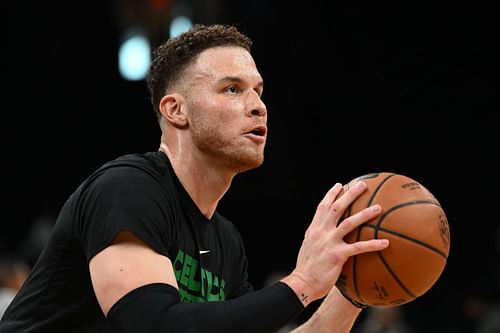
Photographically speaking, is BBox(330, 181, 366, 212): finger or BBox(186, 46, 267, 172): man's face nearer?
BBox(330, 181, 366, 212): finger

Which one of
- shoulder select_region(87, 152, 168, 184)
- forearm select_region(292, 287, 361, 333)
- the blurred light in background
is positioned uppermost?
the blurred light in background

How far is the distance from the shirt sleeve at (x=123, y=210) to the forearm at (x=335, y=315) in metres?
0.95

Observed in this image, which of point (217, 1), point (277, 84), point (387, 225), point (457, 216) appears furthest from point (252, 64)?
point (457, 216)

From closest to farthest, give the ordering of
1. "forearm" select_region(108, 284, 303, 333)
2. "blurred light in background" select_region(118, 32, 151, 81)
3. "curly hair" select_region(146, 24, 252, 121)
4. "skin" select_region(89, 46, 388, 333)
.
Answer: "forearm" select_region(108, 284, 303, 333) < "skin" select_region(89, 46, 388, 333) < "curly hair" select_region(146, 24, 252, 121) < "blurred light in background" select_region(118, 32, 151, 81)

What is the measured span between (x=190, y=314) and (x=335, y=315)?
3.74ft

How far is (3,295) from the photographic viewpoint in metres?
7.04

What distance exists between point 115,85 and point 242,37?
9370 mm

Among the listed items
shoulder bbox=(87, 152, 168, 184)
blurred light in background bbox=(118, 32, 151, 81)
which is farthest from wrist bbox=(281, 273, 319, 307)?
blurred light in background bbox=(118, 32, 151, 81)

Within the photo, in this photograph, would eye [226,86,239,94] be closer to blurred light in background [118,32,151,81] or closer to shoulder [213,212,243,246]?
shoulder [213,212,243,246]

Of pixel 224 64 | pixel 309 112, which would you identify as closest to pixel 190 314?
pixel 224 64

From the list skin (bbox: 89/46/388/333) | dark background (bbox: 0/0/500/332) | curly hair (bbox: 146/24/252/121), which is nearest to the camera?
skin (bbox: 89/46/388/333)

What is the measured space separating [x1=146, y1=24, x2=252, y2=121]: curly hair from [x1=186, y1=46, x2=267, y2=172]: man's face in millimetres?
107

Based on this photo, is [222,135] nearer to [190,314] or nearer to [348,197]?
[348,197]

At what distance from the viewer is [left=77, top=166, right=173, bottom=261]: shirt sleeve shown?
117 inches
